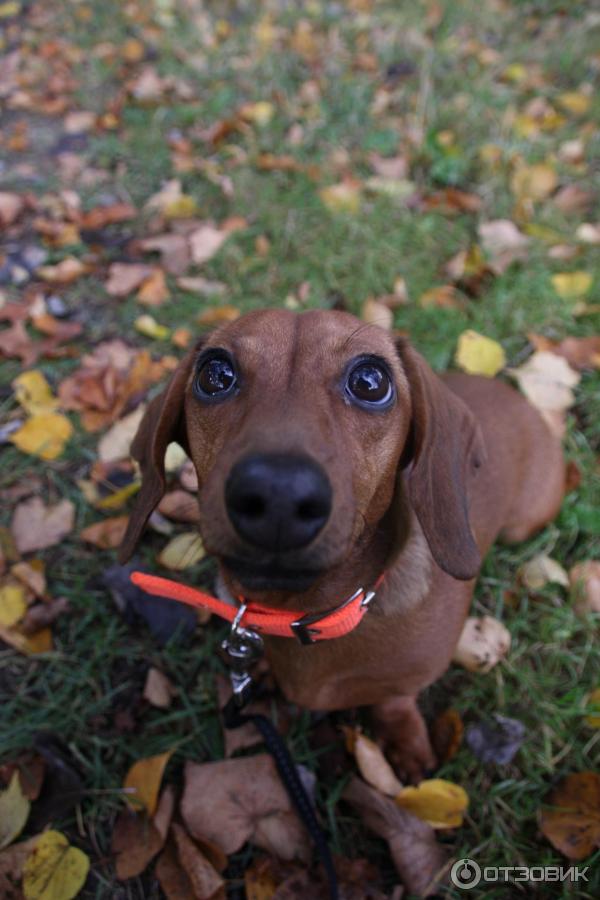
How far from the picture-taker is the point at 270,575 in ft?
4.69

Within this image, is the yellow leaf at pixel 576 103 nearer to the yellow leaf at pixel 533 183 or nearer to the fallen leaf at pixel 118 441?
the yellow leaf at pixel 533 183

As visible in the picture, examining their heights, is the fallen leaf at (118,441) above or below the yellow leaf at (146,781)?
above

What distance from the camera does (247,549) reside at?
4.52ft

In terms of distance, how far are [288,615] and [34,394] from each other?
217 centimetres

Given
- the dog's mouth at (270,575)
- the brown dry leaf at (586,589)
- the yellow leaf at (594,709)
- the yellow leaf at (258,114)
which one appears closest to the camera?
the dog's mouth at (270,575)

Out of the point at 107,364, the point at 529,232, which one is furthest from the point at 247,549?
the point at 529,232

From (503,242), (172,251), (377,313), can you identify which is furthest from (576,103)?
(172,251)

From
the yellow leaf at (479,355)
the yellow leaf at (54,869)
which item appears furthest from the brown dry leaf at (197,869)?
the yellow leaf at (479,355)

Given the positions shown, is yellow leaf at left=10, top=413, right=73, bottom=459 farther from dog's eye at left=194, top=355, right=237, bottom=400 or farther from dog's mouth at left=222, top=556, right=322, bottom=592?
dog's mouth at left=222, top=556, right=322, bottom=592

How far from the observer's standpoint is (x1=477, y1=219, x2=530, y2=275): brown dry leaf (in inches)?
152

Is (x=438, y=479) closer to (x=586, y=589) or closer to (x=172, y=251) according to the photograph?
(x=586, y=589)

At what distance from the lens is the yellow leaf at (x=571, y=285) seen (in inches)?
145

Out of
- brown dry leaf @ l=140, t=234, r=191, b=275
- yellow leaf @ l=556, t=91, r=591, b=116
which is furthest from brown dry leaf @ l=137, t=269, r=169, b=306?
yellow leaf @ l=556, t=91, r=591, b=116

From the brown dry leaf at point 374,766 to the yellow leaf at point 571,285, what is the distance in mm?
2752
